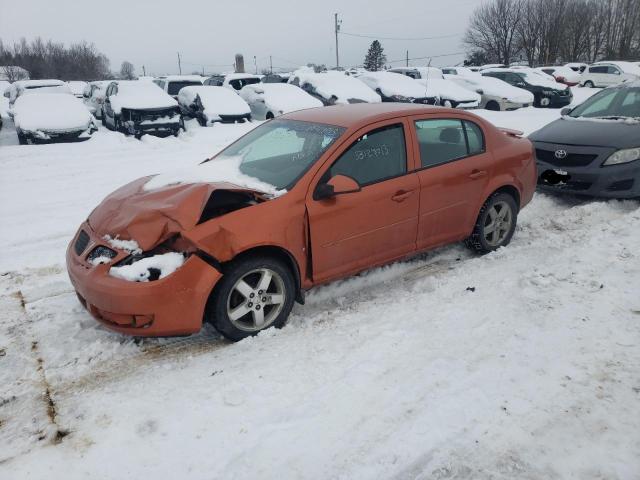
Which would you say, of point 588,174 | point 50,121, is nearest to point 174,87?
point 50,121

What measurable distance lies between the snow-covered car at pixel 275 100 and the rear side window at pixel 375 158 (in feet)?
34.0

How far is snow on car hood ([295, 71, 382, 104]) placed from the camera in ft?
50.0

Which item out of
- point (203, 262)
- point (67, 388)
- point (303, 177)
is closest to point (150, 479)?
point (67, 388)

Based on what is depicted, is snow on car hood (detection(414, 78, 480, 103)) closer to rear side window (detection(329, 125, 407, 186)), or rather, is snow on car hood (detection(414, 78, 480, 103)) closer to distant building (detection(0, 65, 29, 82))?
rear side window (detection(329, 125, 407, 186))

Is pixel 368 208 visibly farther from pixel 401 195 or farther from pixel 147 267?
pixel 147 267

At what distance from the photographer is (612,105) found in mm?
7359

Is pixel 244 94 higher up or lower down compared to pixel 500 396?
higher up

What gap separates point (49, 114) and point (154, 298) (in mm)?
10643

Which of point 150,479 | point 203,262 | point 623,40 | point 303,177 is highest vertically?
point 623,40

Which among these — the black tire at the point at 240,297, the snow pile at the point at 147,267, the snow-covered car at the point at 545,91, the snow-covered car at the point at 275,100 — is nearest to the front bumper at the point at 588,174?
the black tire at the point at 240,297

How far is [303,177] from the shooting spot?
365 cm

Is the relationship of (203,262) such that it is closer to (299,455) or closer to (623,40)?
(299,455)

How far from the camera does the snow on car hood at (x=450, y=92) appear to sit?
17.0 m

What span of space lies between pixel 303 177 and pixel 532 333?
2.07 m
